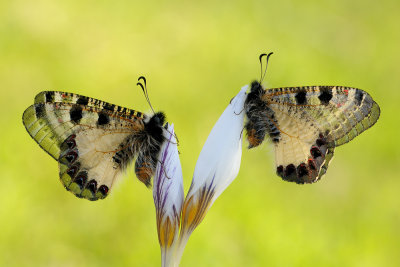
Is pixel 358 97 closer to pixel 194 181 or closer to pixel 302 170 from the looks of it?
pixel 302 170

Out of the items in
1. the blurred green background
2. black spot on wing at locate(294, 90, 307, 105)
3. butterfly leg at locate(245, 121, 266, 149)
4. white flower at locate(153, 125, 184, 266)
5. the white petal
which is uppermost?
the blurred green background

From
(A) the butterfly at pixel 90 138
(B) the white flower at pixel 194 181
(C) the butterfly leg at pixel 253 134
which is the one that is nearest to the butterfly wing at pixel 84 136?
(A) the butterfly at pixel 90 138

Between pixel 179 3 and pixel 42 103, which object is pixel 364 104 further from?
pixel 179 3

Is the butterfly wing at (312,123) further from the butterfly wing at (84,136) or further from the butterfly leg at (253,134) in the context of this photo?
the butterfly wing at (84,136)

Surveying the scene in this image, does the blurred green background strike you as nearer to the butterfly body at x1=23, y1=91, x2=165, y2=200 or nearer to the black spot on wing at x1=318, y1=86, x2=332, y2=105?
the butterfly body at x1=23, y1=91, x2=165, y2=200

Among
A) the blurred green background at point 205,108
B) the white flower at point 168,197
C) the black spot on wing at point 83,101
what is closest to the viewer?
the white flower at point 168,197

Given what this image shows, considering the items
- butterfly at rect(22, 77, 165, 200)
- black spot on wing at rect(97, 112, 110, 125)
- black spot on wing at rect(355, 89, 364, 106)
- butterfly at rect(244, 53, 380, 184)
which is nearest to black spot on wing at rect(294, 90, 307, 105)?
butterfly at rect(244, 53, 380, 184)

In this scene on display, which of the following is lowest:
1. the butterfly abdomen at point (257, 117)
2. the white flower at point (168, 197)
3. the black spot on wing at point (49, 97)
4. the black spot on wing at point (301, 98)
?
the white flower at point (168, 197)

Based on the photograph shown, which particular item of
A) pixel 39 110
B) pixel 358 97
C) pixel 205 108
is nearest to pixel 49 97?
pixel 39 110

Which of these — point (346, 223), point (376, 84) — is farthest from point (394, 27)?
point (346, 223)
